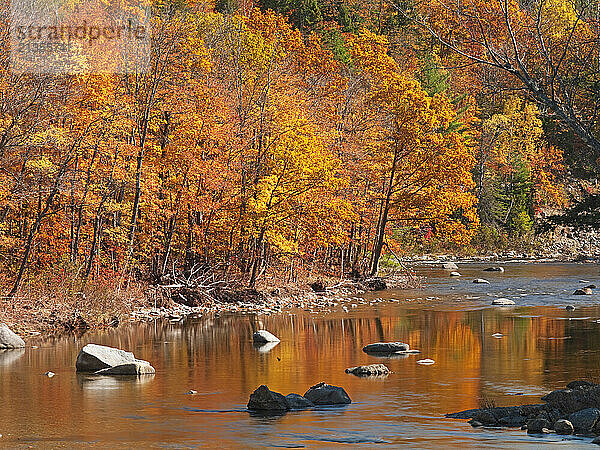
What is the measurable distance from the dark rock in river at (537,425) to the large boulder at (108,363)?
26.6 feet

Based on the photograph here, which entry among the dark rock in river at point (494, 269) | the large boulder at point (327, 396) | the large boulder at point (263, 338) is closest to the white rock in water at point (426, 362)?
the large boulder at point (263, 338)

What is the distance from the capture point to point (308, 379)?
16.8 meters

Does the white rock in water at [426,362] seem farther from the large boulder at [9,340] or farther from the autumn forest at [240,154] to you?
the large boulder at [9,340]

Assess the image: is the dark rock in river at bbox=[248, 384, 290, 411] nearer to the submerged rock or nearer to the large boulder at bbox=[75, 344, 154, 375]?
the large boulder at bbox=[75, 344, 154, 375]

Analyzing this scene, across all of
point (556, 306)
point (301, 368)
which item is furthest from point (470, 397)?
point (556, 306)

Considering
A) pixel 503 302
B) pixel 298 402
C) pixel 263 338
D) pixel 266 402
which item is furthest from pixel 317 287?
pixel 266 402

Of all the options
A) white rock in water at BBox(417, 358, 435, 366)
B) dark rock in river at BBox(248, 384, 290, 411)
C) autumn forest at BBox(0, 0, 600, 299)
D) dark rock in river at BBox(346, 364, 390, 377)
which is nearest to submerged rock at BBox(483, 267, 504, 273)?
autumn forest at BBox(0, 0, 600, 299)

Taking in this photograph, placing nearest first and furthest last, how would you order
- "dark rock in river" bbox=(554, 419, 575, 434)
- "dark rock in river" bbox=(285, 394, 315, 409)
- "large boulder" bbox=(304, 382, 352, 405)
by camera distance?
"dark rock in river" bbox=(554, 419, 575, 434)
"dark rock in river" bbox=(285, 394, 315, 409)
"large boulder" bbox=(304, 382, 352, 405)

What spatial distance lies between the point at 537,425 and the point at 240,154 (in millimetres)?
22496

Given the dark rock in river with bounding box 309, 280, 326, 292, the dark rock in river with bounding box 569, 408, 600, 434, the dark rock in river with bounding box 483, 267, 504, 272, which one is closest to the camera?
the dark rock in river with bounding box 569, 408, 600, 434

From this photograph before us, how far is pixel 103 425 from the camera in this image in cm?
1266

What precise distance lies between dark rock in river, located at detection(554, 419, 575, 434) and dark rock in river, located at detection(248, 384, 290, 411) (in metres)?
4.03

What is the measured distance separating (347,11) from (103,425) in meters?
67.0

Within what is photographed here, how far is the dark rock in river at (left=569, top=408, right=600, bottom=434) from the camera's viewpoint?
38.9 feet
